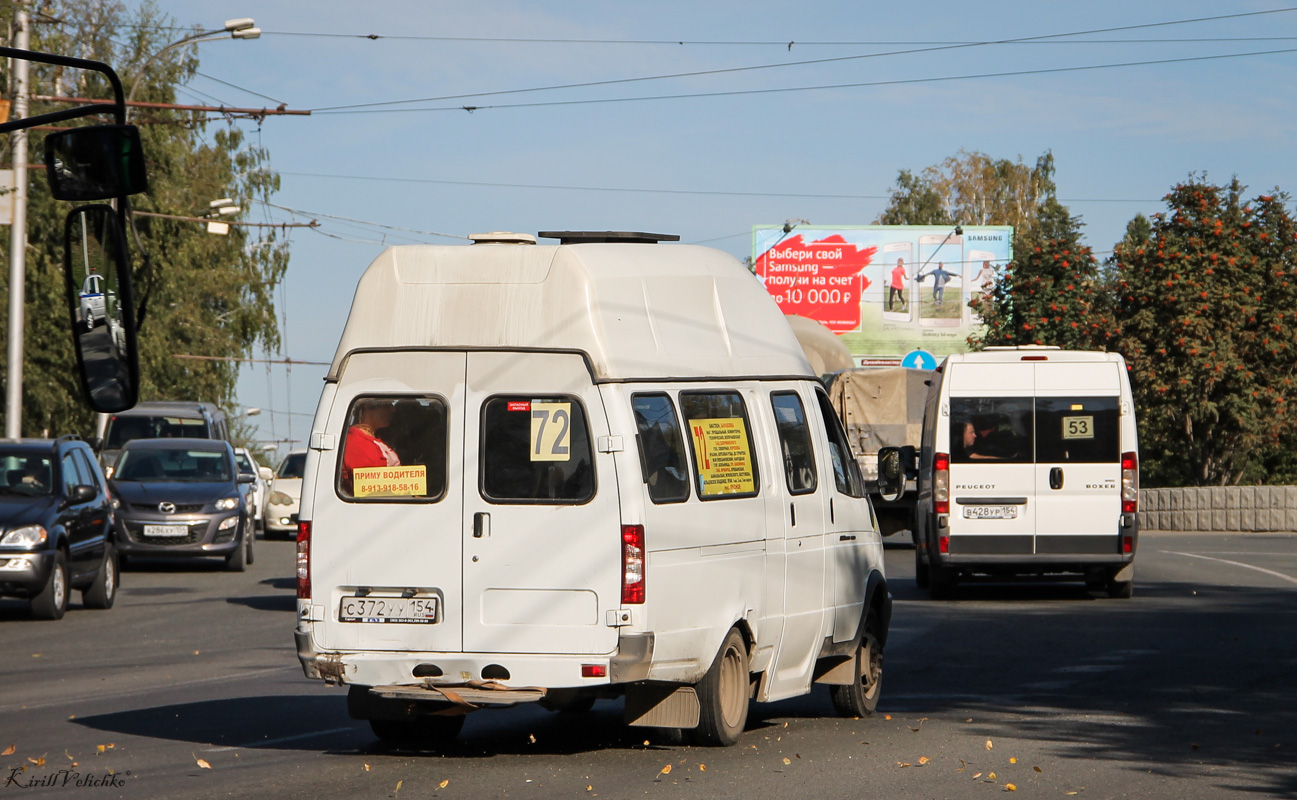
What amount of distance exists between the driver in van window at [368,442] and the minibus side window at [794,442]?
2.20 meters

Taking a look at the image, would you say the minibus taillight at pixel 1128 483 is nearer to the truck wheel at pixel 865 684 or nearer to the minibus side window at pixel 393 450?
the truck wheel at pixel 865 684

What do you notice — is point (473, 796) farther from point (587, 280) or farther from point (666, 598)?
point (587, 280)

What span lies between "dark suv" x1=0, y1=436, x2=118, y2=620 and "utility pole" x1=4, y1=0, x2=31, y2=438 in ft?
12.3

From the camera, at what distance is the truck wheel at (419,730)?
9188 mm

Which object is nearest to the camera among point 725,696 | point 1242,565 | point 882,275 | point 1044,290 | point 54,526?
point 725,696

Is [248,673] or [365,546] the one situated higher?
[365,546]

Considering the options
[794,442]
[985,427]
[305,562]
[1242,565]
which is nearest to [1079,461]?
[985,427]

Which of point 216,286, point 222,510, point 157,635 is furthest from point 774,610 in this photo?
point 216,286

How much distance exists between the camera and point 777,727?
987 centimetres

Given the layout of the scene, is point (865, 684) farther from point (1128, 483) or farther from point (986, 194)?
point (986, 194)

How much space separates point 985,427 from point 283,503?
18.9 meters

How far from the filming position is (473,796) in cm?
759

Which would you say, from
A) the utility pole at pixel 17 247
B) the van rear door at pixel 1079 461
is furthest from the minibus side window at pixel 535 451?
the utility pole at pixel 17 247

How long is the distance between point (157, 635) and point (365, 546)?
26.0ft
